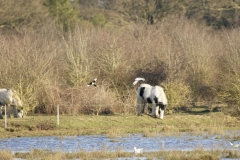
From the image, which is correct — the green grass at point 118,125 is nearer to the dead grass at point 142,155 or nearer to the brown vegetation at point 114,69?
the brown vegetation at point 114,69

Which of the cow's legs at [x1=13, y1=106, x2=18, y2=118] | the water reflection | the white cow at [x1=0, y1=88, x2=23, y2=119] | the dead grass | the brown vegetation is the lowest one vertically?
the water reflection

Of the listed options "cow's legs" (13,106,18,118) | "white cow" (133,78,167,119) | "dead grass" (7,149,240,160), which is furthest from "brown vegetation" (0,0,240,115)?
"dead grass" (7,149,240,160)

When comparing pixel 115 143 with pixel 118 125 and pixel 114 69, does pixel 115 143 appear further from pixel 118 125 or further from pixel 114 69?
pixel 114 69

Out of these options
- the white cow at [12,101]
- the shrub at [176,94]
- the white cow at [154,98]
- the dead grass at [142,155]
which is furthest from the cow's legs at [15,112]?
the dead grass at [142,155]

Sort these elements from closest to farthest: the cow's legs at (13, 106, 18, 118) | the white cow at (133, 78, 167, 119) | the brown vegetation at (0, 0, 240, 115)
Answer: the cow's legs at (13, 106, 18, 118)
the white cow at (133, 78, 167, 119)
the brown vegetation at (0, 0, 240, 115)

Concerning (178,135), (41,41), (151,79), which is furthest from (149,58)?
(178,135)

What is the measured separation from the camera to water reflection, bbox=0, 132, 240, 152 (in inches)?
1008

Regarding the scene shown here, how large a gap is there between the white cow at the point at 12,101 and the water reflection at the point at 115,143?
5.60m

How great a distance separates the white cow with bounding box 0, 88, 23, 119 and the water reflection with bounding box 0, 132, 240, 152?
18.4 ft

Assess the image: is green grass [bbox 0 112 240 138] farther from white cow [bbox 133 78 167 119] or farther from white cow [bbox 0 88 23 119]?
white cow [bbox 0 88 23 119]

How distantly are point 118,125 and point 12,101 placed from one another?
4.90 meters

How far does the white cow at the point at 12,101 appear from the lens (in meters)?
34.7

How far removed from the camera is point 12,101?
35.1 m

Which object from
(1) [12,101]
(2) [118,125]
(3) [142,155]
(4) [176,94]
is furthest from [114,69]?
(3) [142,155]
